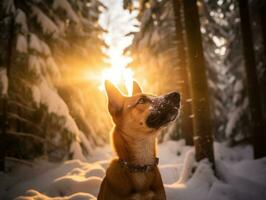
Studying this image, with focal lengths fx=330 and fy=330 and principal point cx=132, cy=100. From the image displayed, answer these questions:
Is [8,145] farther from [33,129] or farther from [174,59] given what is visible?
[174,59]

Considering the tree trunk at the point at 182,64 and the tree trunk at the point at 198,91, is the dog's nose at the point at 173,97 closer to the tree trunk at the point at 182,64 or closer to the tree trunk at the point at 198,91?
the tree trunk at the point at 198,91

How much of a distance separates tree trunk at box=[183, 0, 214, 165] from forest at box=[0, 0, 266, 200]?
1.1 inches

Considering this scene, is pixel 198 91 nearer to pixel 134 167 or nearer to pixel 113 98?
pixel 113 98

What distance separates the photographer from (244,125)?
68.0 ft

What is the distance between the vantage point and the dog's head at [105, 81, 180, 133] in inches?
198

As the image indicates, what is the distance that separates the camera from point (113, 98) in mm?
5410

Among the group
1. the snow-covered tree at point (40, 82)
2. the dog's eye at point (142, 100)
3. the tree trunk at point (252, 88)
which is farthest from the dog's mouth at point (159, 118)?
the tree trunk at point (252, 88)

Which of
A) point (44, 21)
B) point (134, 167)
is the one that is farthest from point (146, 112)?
point (44, 21)

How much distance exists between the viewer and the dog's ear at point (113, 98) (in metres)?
5.37

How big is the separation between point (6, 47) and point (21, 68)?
0.96m

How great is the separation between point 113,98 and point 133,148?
2.96 feet

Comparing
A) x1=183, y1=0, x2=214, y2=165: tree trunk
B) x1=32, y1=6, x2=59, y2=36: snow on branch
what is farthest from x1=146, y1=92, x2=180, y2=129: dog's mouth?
x1=32, y1=6, x2=59, y2=36: snow on branch

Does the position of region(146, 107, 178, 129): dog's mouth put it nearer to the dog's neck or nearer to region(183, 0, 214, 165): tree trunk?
the dog's neck

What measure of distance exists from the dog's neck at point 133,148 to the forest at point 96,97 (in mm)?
577
